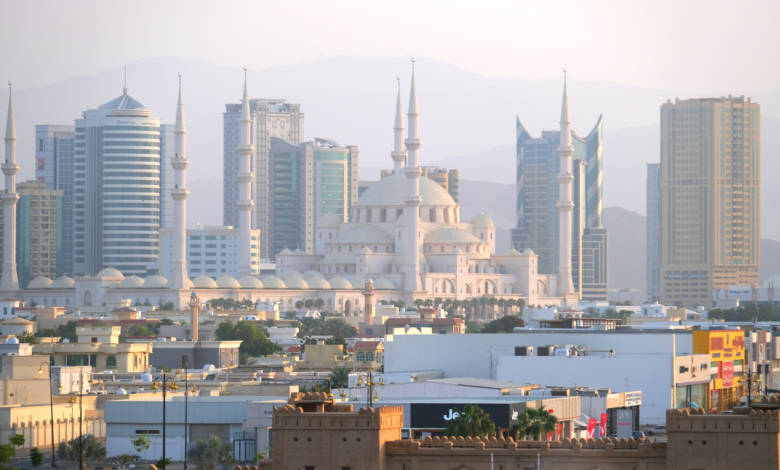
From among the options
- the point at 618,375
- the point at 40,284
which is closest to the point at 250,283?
the point at 40,284

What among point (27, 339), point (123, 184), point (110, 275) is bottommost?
point (27, 339)

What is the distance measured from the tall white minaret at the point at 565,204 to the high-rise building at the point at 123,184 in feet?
139

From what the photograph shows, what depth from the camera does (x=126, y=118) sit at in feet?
618

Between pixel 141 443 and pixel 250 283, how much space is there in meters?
98.0

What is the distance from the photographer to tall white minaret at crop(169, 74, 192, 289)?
143 meters

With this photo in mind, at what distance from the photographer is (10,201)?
152m

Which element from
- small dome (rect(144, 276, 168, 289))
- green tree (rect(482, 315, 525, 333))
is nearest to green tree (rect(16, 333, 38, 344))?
green tree (rect(482, 315, 525, 333))

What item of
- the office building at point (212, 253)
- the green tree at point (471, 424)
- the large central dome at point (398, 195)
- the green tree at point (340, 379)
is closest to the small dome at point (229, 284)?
the large central dome at point (398, 195)

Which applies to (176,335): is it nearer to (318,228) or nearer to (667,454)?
(318,228)

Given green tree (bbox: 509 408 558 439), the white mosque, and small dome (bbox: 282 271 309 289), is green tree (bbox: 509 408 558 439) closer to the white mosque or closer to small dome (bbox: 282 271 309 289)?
the white mosque

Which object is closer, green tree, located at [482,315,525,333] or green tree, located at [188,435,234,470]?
green tree, located at [188,435,234,470]

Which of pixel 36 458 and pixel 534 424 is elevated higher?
pixel 534 424

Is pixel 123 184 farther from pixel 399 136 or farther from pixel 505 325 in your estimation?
pixel 505 325

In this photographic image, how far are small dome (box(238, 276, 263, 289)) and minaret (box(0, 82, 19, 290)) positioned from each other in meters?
16.8
